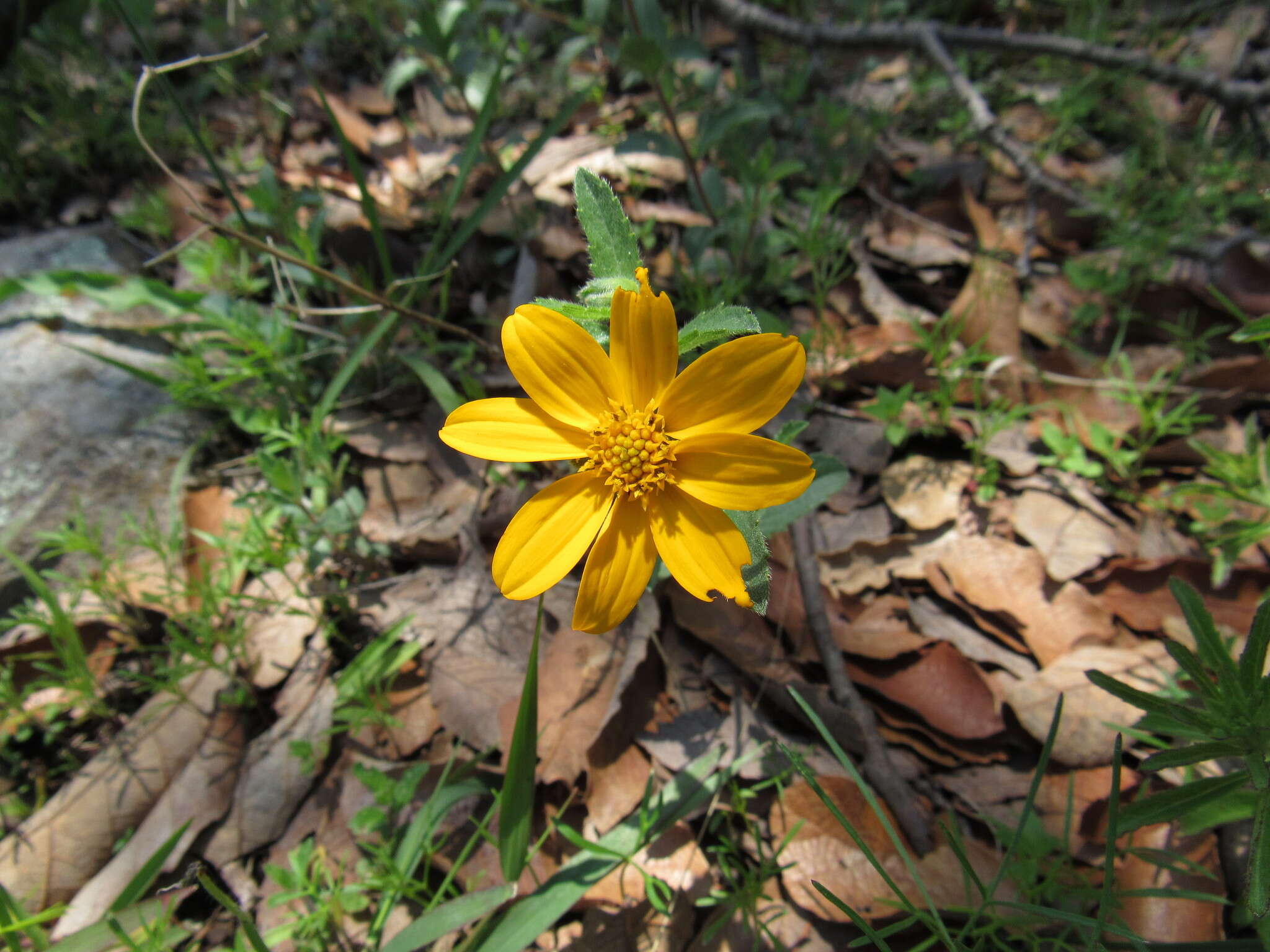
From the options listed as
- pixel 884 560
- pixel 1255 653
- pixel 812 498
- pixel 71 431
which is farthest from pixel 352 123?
pixel 1255 653

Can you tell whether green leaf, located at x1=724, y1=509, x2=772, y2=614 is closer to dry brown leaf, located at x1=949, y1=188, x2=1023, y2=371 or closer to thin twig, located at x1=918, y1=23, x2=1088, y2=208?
dry brown leaf, located at x1=949, y1=188, x2=1023, y2=371

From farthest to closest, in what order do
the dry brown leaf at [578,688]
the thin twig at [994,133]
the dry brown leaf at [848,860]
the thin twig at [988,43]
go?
1. the thin twig at [988,43]
2. the thin twig at [994,133]
3. the dry brown leaf at [578,688]
4. the dry brown leaf at [848,860]

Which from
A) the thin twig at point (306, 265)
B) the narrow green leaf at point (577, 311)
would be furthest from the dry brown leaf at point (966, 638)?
the thin twig at point (306, 265)

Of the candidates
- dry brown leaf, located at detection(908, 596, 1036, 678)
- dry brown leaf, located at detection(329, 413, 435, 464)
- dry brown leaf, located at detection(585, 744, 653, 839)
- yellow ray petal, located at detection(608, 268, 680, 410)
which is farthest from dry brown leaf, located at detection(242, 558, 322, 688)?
dry brown leaf, located at detection(908, 596, 1036, 678)

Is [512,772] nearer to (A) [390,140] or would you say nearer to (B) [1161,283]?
(B) [1161,283]

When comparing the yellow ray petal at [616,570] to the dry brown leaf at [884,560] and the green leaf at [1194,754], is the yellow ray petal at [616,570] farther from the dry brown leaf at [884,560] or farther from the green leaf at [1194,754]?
the green leaf at [1194,754]

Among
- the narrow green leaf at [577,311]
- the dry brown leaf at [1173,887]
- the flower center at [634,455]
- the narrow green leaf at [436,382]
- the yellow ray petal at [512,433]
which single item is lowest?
the dry brown leaf at [1173,887]

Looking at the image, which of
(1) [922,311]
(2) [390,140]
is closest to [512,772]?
(1) [922,311]
